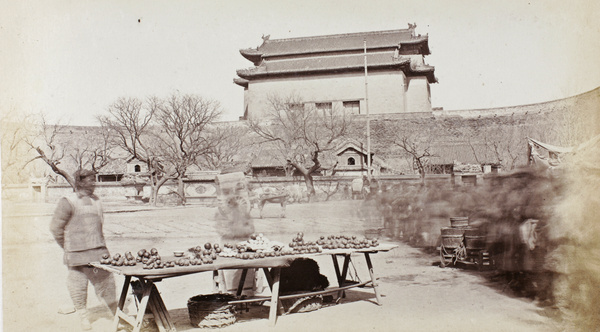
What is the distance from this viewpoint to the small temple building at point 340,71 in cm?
2377

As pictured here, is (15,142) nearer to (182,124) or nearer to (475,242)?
(182,124)

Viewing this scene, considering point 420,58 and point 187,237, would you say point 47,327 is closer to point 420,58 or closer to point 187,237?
point 187,237

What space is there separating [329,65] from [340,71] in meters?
0.60

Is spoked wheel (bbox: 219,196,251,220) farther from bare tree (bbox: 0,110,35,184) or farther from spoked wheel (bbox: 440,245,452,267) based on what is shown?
spoked wheel (bbox: 440,245,452,267)

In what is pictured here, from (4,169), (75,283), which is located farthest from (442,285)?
(4,169)

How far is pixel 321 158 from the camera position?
18.1 meters

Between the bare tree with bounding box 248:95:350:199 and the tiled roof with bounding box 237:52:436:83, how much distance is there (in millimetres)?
1605

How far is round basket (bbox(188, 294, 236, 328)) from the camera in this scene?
15.1 feet

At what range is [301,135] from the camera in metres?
18.2

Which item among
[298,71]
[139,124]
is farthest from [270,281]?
[298,71]

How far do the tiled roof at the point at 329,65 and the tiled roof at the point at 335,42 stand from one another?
0.41 metres

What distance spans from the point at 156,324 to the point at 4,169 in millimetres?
3738

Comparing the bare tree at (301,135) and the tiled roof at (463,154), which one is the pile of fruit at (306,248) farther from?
the tiled roof at (463,154)

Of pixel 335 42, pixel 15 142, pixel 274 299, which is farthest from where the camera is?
pixel 335 42
